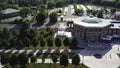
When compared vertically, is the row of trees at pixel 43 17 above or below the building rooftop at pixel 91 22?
below

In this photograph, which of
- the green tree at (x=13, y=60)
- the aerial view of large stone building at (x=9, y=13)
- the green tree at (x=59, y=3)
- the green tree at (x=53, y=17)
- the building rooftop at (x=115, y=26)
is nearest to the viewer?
the green tree at (x=13, y=60)

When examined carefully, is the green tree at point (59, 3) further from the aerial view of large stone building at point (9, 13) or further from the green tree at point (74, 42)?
the green tree at point (74, 42)

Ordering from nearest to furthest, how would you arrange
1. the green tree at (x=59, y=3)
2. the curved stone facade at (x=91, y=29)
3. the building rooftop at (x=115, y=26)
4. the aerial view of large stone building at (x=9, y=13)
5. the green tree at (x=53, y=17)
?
the curved stone facade at (x=91, y=29) → the building rooftop at (x=115, y=26) → the green tree at (x=53, y=17) → the aerial view of large stone building at (x=9, y=13) → the green tree at (x=59, y=3)

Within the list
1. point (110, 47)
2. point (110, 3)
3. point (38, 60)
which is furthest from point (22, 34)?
point (110, 3)

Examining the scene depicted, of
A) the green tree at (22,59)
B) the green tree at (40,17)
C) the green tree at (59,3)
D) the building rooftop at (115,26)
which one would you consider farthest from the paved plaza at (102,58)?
the green tree at (59,3)

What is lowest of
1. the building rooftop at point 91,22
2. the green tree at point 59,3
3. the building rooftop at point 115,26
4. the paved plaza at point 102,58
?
the paved plaza at point 102,58

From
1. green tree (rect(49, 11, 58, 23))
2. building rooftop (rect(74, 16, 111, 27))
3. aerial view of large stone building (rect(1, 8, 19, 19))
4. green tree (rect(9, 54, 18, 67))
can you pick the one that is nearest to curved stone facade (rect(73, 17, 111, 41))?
building rooftop (rect(74, 16, 111, 27))

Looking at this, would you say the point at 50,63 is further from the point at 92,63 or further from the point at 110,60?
the point at 110,60

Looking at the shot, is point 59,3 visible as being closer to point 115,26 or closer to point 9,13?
point 9,13

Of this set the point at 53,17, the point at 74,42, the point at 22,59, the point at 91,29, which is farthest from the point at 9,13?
the point at 22,59

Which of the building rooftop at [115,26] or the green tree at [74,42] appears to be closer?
the green tree at [74,42]

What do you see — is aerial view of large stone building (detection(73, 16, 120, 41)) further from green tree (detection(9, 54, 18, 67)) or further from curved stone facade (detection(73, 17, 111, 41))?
green tree (detection(9, 54, 18, 67))

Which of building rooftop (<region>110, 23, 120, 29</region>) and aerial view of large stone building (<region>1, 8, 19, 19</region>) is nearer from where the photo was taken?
building rooftop (<region>110, 23, 120, 29</region>)

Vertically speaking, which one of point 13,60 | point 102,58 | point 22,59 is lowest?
point 102,58
